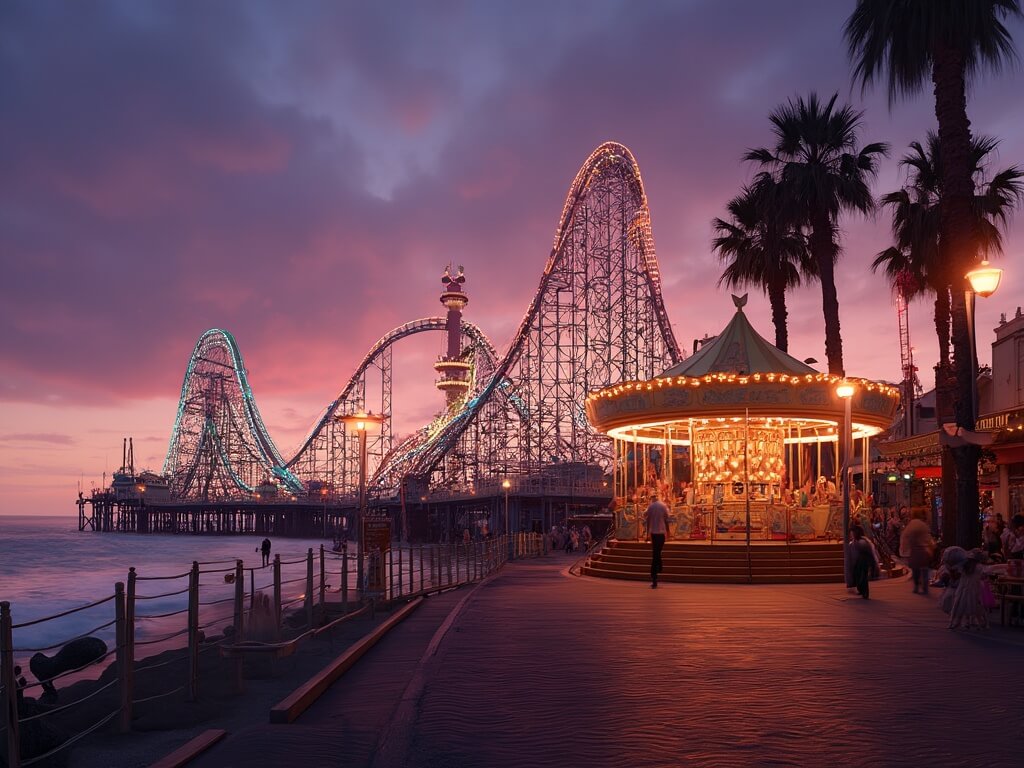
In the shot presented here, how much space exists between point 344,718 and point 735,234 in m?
26.9

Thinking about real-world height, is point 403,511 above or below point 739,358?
below

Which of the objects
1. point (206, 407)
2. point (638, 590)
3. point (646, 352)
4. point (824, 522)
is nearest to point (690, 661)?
point (638, 590)

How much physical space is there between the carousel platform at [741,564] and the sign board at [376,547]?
5296 millimetres

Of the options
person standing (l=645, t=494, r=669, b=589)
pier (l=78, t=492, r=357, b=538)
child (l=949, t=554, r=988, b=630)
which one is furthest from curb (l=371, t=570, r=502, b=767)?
pier (l=78, t=492, r=357, b=538)

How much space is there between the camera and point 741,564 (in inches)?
798

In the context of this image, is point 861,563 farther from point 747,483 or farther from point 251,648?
point 251,648

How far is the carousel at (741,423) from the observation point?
2216 centimetres

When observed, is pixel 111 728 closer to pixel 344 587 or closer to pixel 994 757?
pixel 344 587

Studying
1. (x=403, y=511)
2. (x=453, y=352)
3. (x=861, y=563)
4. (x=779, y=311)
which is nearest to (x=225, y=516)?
(x=453, y=352)

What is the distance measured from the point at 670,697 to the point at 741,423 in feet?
60.4

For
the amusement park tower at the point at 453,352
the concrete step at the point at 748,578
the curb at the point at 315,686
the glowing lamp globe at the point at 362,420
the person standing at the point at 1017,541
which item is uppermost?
the amusement park tower at the point at 453,352

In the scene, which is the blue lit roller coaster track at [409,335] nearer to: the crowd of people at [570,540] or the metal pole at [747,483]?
the crowd of people at [570,540]

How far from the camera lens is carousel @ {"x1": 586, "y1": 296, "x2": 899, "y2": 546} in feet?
72.7

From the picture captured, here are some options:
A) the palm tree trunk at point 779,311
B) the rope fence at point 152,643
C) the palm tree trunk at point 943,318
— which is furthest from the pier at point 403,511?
the rope fence at point 152,643
